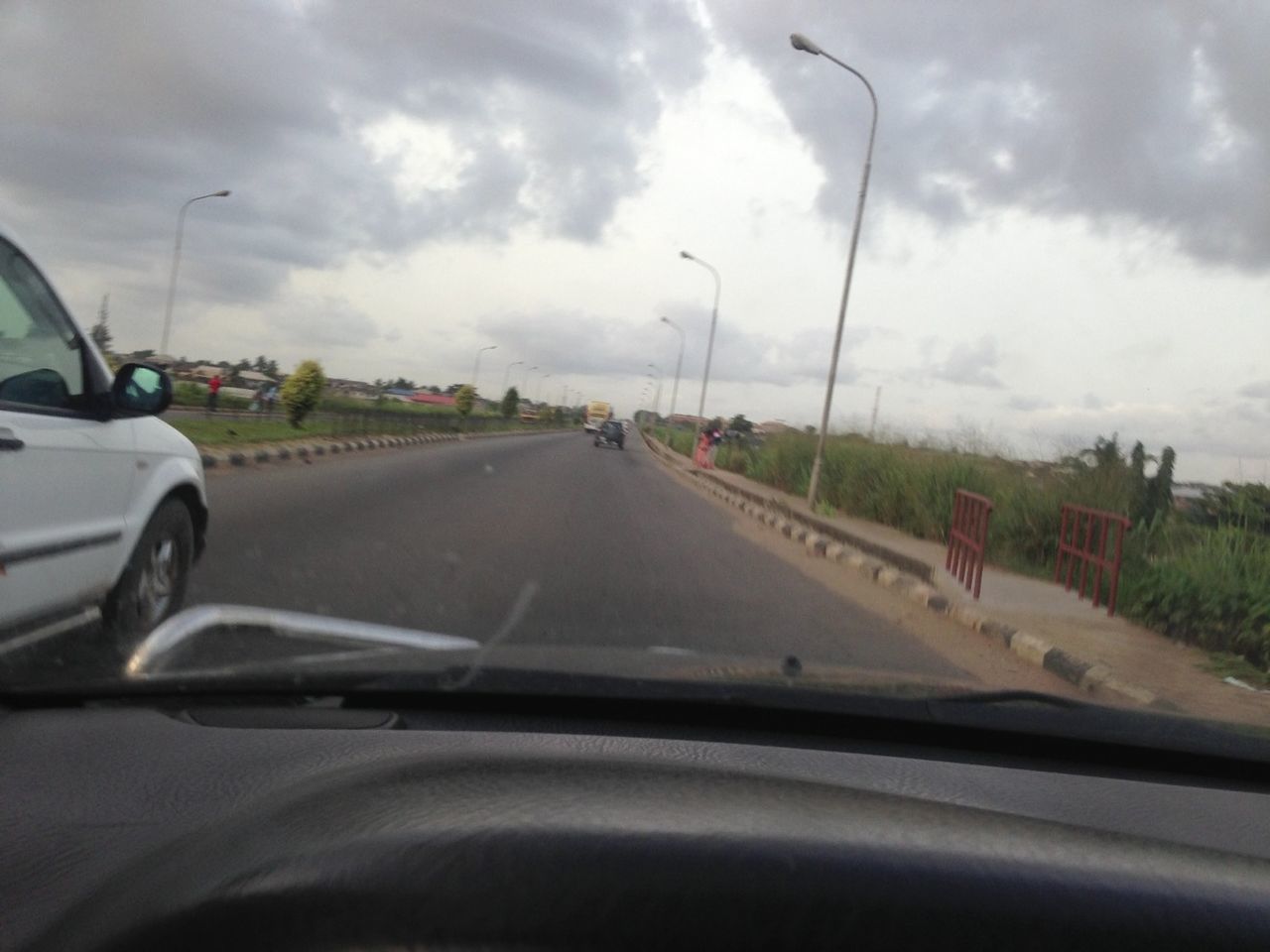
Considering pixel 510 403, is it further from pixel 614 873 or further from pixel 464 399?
pixel 614 873

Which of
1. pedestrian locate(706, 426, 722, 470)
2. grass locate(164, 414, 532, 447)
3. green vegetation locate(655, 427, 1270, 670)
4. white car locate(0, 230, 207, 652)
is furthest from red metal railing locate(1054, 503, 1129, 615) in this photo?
pedestrian locate(706, 426, 722, 470)

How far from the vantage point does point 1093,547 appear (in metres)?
12.6

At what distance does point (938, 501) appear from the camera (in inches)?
723

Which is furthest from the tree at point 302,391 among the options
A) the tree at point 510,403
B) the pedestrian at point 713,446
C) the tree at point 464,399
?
the tree at point 510,403

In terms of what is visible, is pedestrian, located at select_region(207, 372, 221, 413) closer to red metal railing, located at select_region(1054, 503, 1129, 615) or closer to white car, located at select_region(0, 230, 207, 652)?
red metal railing, located at select_region(1054, 503, 1129, 615)

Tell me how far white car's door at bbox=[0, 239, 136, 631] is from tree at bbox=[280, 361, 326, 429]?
81.4 ft

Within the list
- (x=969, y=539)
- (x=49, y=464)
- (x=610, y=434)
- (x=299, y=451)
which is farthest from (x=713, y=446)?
(x=49, y=464)

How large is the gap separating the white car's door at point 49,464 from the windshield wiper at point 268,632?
717 mm

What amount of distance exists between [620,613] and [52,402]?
413cm

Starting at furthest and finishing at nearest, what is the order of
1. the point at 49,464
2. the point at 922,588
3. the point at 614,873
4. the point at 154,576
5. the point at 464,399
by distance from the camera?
the point at 464,399, the point at 922,588, the point at 154,576, the point at 49,464, the point at 614,873

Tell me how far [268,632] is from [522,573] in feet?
18.8

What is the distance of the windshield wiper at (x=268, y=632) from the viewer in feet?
9.36

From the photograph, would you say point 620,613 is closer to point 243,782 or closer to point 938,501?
point 243,782

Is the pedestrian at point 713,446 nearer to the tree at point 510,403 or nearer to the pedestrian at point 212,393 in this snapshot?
the pedestrian at point 212,393
